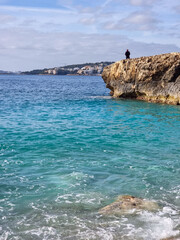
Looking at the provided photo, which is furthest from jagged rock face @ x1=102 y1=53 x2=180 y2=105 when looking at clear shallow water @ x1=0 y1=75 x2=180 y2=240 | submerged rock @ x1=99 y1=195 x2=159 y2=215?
submerged rock @ x1=99 y1=195 x2=159 y2=215

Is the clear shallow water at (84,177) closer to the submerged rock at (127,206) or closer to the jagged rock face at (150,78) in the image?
the submerged rock at (127,206)

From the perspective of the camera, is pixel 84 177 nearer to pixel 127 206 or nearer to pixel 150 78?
pixel 127 206

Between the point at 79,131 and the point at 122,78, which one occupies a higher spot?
the point at 122,78

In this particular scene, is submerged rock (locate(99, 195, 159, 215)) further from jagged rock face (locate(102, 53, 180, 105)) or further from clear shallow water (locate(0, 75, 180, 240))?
jagged rock face (locate(102, 53, 180, 105))

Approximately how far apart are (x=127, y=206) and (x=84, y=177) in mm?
3567

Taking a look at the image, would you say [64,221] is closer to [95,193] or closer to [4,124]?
[95,193]

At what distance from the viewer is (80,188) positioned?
12.2 metres

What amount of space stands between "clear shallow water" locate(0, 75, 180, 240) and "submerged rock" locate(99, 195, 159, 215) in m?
0.30

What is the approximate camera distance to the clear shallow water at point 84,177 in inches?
358

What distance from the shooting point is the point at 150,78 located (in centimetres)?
4078

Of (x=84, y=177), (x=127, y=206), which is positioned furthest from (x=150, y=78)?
(x=127, y=206)

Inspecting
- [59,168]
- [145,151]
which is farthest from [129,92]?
[59,168]

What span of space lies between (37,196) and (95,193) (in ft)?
7.56

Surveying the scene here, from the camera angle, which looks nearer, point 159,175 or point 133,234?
point 133,234
